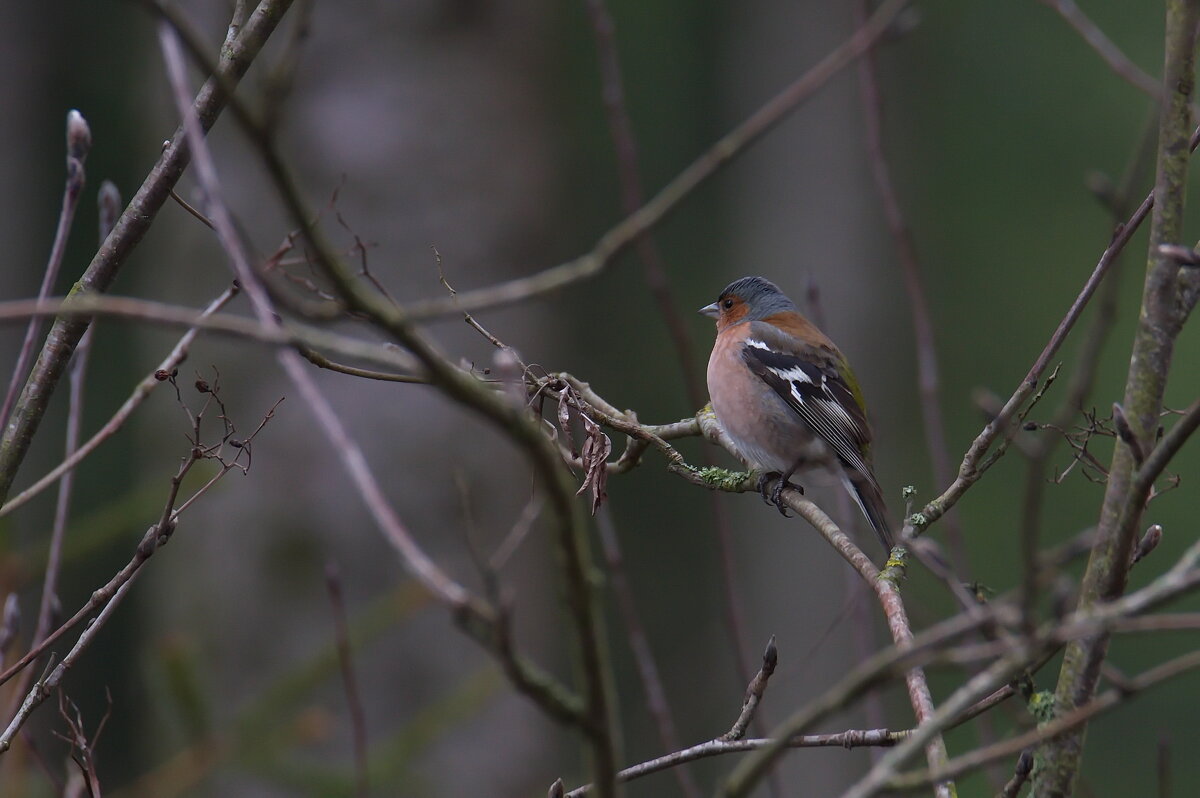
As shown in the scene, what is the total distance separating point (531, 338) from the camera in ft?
23.0

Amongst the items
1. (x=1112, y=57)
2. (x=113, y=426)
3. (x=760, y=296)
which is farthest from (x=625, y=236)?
(x=760, y=296)

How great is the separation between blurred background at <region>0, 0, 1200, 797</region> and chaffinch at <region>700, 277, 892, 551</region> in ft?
1.11

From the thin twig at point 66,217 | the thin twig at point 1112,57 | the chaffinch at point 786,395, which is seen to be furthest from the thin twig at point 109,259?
the chaffinch at point 786,395

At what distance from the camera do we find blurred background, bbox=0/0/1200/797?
247 inches

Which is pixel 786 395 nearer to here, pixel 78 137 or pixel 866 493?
pixel 866 493

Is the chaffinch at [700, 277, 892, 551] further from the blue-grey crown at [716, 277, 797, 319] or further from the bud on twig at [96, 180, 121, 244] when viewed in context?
the bud on twig at [96, 180, 121, 244]

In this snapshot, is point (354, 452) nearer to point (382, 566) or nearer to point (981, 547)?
point (382, 566)

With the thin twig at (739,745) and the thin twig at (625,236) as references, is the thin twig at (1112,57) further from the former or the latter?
the thin twig at (739,745)

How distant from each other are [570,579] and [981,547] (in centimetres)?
1345

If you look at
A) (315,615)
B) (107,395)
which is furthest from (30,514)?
(315,615)

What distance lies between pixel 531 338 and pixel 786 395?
2.32 meters

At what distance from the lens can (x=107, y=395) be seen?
13375 millimetres

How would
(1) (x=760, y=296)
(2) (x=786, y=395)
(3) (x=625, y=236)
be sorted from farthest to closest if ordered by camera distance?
(1) (x=760, y=296) → (2) (x=786, y=395) → (3) (x=625, y=236)

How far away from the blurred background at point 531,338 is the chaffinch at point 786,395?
0.34 m
